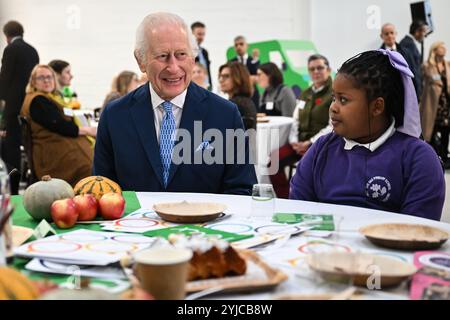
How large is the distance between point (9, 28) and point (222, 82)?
262 cm

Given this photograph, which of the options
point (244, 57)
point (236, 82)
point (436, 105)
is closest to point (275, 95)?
point (236, 82)

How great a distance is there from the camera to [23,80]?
677 centimetres

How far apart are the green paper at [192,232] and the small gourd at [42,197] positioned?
340 millimetres

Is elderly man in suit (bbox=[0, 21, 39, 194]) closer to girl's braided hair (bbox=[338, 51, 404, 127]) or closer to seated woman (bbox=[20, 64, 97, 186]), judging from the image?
seated woman (bbox=[20, 64, 97, 186])

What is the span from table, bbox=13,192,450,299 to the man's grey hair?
61 cm

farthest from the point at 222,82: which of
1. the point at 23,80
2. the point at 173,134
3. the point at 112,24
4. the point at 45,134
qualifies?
the point at 112,24

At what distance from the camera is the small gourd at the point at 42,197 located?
1.77 m

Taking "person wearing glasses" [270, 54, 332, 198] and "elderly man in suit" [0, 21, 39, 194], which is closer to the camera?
"person wearing glasses" [270, 54, 332, 198]

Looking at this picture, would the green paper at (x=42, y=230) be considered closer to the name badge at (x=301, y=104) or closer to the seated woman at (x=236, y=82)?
the seated woman at (x=236, y=82)

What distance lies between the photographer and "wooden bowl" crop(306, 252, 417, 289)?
3.55 ft

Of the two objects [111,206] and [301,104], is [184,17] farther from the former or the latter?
[111,206]

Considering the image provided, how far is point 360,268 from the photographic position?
1.21 metres

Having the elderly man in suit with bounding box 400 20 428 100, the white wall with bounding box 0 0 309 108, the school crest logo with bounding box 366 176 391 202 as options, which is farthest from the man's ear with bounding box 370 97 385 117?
the white wall with bounding box 0 0 309 108

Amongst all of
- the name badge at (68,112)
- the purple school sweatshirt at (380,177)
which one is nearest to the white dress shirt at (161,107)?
the purple school sweatshirt at (380,177)
